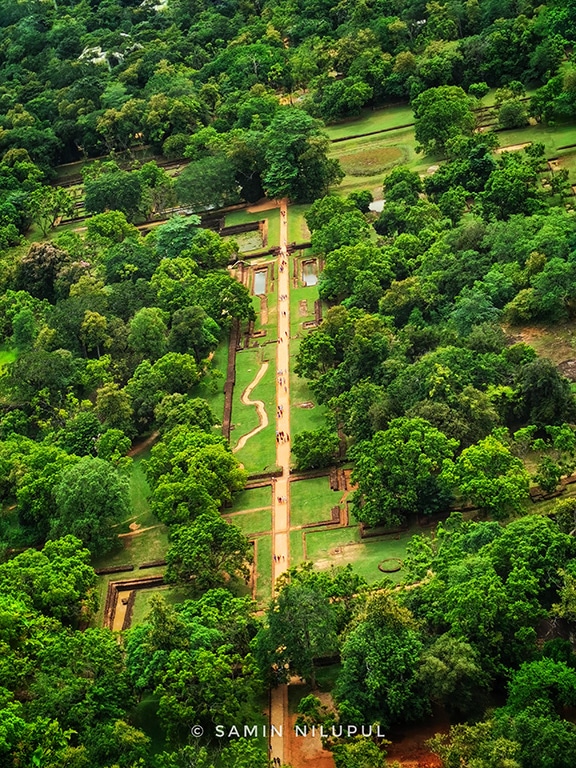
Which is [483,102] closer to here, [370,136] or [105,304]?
[370,136]

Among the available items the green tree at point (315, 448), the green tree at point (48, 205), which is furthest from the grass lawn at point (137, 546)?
the green tree at point (48, 205)

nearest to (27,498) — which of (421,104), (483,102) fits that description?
(421,104)

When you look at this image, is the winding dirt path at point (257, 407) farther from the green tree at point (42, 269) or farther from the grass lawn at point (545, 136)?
the grass lawn at point (545, 136)

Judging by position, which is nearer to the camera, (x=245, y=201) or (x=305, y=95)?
(x=245, y=201)

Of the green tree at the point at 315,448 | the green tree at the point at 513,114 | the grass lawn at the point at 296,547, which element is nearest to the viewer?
the grass lawn at the point at 296,547

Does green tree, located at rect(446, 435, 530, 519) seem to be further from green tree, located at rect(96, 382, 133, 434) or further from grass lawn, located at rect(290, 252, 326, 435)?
green tree, located at rect(96, 382, 133, 434)
